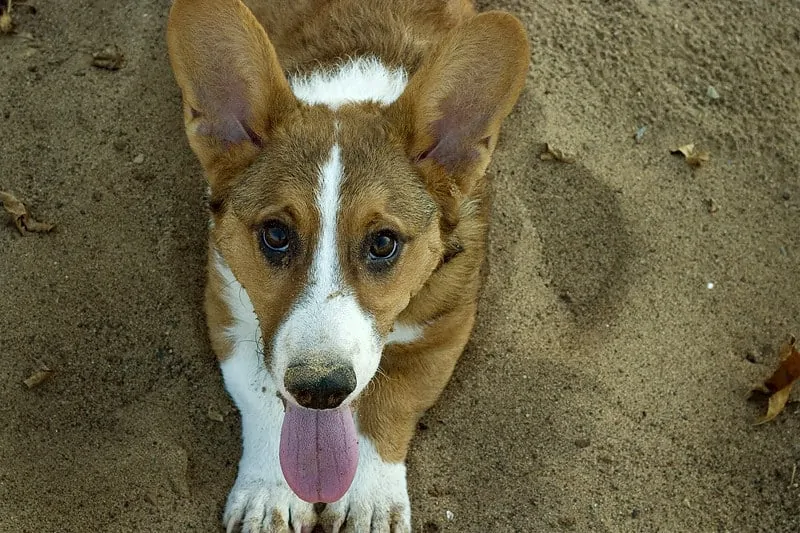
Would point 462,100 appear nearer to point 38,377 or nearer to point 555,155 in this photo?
point 555,155

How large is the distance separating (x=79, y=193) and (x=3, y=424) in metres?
1.16

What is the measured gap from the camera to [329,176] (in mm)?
2949

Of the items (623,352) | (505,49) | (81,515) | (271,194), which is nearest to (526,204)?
(623,352)

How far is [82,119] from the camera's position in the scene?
4.37 m

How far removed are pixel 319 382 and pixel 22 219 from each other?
2057 millimetres

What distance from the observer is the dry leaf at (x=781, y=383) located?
3.73 meters

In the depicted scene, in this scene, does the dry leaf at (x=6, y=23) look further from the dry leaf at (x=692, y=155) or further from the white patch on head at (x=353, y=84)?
the dry leaf at (x=692, y=155)

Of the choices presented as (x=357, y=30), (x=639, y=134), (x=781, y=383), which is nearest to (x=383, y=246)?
(x=357, y=30)

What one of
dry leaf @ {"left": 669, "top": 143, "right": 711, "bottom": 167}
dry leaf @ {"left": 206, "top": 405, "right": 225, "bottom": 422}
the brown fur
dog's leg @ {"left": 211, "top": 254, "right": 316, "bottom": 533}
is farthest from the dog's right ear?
dry leaf @ {"left": 669, "top": 143, "right": 711, "bottom": 167}

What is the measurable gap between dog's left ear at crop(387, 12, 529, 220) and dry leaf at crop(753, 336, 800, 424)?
5.44ft

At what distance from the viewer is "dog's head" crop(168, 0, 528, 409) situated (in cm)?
281

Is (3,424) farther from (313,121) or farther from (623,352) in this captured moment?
(623,352)

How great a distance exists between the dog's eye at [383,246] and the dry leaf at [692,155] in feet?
7.03

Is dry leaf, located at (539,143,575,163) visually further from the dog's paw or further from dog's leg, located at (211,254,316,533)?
the dog's paw
